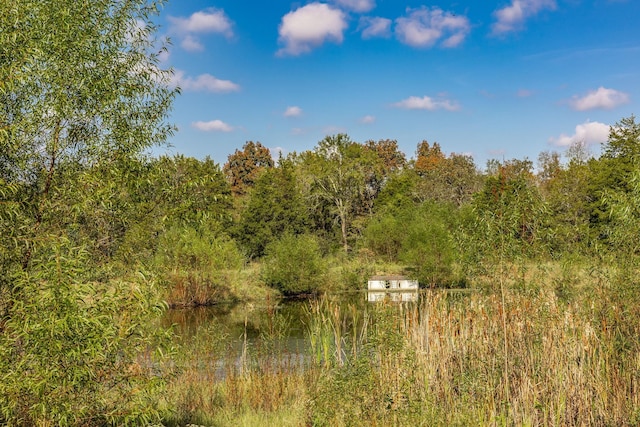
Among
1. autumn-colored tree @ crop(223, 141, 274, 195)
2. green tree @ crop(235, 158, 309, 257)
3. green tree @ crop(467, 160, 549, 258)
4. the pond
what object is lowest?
the pond

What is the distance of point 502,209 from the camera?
8727mm

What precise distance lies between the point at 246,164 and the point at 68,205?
176 feet

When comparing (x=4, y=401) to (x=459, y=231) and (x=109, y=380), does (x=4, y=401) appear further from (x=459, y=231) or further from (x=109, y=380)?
(x=459, y=231)

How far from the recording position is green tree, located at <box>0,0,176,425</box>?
4.93m

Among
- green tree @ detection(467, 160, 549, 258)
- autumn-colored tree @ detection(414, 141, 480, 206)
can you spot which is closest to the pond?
green tree @ detection(467, 160, 549, 258)

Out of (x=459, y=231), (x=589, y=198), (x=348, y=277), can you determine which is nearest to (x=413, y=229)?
(x=348, y=277)

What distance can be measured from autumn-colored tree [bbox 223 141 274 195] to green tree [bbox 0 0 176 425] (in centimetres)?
5093

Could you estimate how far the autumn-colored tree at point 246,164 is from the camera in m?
59.0

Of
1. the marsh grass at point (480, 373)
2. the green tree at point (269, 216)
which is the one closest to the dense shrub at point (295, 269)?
the green tree at point (269, 216)

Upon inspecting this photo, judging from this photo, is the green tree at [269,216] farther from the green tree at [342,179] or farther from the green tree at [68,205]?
the green tree at [68,205]

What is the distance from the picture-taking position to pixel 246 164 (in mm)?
59469

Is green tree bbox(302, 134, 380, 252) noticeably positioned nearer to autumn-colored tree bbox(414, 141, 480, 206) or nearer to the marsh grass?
autumn-colored tree bbox(414, 141, 480, 206)

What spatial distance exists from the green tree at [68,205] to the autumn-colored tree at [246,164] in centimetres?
5093

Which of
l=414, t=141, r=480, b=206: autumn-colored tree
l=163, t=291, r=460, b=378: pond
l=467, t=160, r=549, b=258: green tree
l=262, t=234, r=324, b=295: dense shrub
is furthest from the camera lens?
l=414, t=141, r=480, b=206: autumn-colored tree
